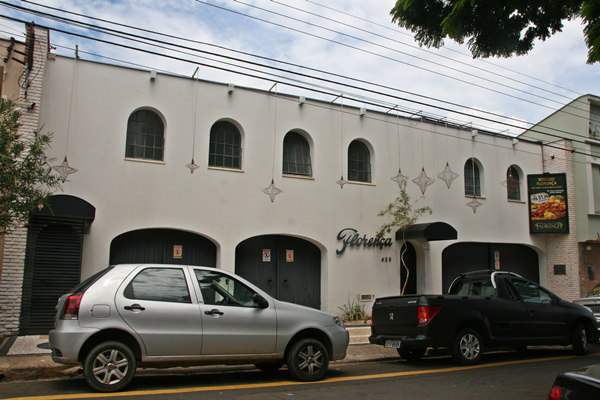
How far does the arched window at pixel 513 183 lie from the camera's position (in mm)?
19605

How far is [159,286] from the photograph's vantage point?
688 centimetres

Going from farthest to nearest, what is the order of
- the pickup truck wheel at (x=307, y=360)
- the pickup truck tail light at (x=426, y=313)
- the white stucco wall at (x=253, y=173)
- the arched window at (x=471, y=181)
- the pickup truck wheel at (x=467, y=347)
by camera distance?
1. the arched window at (x=471, y=181)
2. the white stucco wall at (x=253, y=173)
3. the pickup truck wheel at (x=467, y=347)
4. the pickup truck tail light at (x=426, y=313)
5. the pickup truck wheel at (x=307, y=360)

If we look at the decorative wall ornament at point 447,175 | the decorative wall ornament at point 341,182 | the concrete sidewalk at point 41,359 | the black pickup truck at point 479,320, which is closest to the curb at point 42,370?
the concrete sidewalk at point 41,359

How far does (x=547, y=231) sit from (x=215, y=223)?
43.0ft

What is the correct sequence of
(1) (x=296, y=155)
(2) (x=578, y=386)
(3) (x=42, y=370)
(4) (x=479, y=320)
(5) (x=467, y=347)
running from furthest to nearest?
1. (1) (x=296, y=155)
2. (4) (x=479, y=320)
3. (5) (x=467, y=347)
4. (3) (x=42, y=370)
5. (2) (x=578, y=386)

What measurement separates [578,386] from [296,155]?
40.0 ft

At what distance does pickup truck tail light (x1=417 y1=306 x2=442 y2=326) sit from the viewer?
348 inches

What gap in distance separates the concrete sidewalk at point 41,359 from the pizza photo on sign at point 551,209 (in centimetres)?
1142

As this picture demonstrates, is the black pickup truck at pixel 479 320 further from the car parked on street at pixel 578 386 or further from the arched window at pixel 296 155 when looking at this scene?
the arched window at pixel 296 155

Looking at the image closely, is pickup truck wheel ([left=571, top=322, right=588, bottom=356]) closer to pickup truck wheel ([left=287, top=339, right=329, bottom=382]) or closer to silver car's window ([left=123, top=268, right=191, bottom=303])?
pickup truck wheel ([left=287, top=339, right=329, bottom=382])

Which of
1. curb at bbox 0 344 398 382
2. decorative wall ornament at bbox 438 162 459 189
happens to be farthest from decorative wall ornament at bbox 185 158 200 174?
decorative wall ornament at bbox 438 162 459 189

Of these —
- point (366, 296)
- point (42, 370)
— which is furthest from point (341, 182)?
point (42, 370)

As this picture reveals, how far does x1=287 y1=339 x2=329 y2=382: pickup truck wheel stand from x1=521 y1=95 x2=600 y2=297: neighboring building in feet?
50.7

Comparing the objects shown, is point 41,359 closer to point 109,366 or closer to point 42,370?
point 42,370
